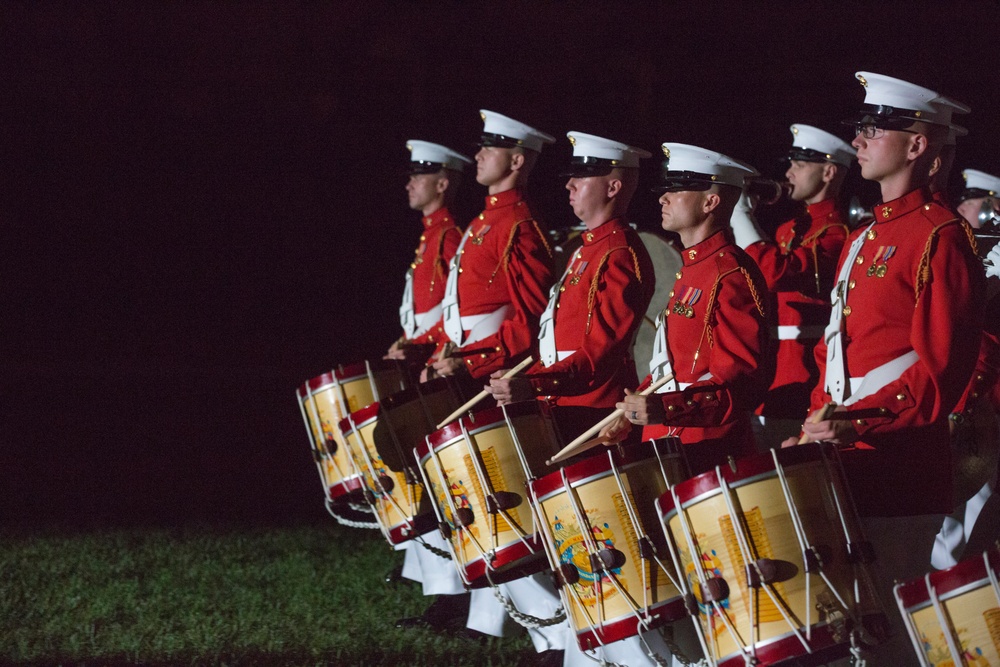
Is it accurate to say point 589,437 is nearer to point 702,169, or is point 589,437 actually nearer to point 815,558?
point 702,169

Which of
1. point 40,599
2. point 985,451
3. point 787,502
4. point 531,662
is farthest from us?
point 40,599

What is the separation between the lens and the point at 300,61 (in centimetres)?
1112

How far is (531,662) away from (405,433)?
0.95 m

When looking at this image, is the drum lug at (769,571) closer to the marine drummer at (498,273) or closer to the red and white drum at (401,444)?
the marine drummer at (498,273)

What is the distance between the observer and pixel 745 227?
502 centimetres

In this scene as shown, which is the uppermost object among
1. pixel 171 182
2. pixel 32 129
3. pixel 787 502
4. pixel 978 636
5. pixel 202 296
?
pixel 32 129

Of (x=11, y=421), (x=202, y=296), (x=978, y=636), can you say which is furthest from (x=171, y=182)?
(x=978, y=636)

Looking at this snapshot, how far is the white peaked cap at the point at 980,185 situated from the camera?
5285 mm

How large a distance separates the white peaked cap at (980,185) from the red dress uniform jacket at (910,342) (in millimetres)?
2294

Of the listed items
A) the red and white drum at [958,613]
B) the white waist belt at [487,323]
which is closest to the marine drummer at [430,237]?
the white waist belt at [487,323]

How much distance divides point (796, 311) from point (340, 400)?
1.89 m

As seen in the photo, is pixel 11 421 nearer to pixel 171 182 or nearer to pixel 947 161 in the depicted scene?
pixel 171 182

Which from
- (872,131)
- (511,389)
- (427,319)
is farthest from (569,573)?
(427,319)

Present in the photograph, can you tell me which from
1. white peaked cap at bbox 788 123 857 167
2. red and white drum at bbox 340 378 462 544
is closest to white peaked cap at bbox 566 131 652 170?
red and white drum at bbox 340 378 462 544
